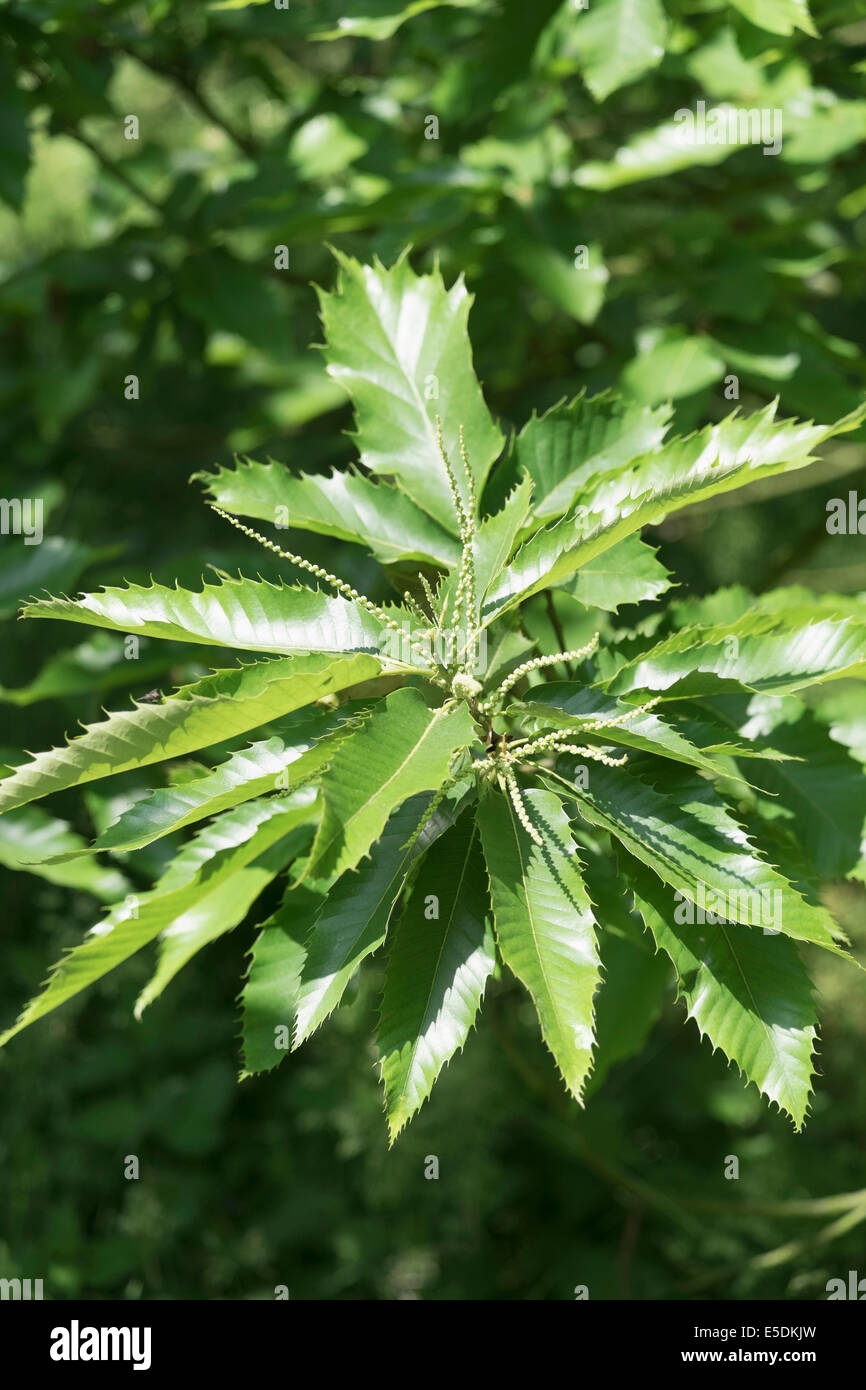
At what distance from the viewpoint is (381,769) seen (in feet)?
2.74

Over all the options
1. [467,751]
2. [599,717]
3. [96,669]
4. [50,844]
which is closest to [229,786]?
[467,751]

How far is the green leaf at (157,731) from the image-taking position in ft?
2.76

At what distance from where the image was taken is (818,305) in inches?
103

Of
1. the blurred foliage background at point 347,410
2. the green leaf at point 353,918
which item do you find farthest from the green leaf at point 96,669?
the green leaf at point 353,918

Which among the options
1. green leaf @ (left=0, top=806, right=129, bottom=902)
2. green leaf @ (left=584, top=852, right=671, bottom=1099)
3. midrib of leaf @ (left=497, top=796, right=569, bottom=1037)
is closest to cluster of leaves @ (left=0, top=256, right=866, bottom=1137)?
midrib of leaf @ (left=497, top=796, right=569, bottom=1037)

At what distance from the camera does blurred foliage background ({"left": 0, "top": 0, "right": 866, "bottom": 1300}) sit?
1610 mm

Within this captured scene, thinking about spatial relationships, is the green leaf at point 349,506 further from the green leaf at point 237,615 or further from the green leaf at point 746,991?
the green leaf at point 746,991

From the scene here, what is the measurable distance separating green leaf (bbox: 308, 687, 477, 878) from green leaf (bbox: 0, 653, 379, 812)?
0.20 ft

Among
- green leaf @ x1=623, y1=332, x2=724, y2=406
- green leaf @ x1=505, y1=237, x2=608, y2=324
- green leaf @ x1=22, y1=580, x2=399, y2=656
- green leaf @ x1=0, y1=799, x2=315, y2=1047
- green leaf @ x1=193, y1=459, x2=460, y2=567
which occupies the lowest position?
green leaf @ x1=0, y1=799, x2=315, y2=1047

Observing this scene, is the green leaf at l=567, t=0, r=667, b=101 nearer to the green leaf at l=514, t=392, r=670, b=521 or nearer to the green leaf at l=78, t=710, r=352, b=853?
the green leaf at l=514, t=392, r=670, b=521

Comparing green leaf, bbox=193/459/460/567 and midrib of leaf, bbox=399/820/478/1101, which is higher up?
green leaf, bbox=193/459/460/567

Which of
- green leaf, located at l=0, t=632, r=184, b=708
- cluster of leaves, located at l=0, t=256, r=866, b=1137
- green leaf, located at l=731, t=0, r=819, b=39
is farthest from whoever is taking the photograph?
green leaf, located at l=0, t=632, r=184, b=708

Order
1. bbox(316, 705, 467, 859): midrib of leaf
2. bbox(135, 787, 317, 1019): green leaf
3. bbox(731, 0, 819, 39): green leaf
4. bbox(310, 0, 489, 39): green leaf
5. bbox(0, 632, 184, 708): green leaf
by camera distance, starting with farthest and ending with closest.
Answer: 1. bbox(0, 632, 184, 708): green leaf
2. bbox(310, 0, 489, 39): green leaf
3. bbox(731, 0, 819, 39): green leaf
4. bbox(135, 787, 317, 1019): green leaf
5. bbox(316, 705, 467, 859): midrib of leaf

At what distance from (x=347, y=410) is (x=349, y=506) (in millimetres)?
1246
